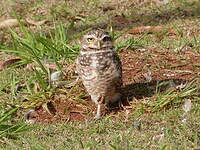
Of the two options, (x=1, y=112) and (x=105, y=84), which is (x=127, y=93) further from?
(x=1, y=112)

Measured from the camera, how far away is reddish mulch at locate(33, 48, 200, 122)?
616 centimetres

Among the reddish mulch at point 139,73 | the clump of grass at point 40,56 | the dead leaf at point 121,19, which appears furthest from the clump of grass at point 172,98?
the dead leaf at point 121,19

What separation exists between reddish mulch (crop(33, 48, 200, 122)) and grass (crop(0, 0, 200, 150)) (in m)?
0.02

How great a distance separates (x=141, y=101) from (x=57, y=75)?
1.14 meters

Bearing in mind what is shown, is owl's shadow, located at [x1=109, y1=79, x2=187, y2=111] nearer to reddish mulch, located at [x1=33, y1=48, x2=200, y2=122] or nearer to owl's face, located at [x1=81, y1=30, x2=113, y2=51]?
reddish mulch, located at [x1=33, y1=48, x2=200, y2=122]

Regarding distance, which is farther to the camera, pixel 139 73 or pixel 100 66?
pixel 139 73

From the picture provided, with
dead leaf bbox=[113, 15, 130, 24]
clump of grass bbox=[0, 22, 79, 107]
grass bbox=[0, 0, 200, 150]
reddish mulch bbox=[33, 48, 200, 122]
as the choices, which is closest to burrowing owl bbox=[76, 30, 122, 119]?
grass bbox=[0, 0, 200, 150]

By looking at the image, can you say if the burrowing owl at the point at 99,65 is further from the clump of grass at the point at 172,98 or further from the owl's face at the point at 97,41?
the clump of grass at the point at 172,98

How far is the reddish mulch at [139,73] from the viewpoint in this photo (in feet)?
20.2

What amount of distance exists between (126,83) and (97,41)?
1.06m

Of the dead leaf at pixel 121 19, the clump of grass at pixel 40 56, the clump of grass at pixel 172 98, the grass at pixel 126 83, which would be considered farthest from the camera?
the dead leaf at pixel 121 19

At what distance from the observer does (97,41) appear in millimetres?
5711

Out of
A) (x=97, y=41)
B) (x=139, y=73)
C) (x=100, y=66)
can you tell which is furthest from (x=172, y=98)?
(x=139, y=73)

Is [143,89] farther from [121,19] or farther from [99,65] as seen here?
[121,19]
